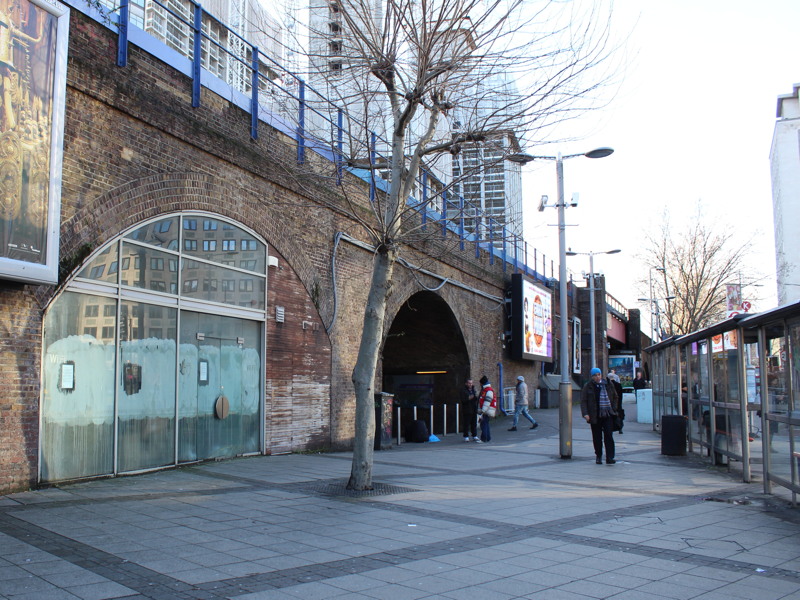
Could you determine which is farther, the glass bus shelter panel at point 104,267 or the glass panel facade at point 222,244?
the glass panel facade at point 222,244

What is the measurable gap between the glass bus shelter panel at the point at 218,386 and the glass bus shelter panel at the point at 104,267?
169 centimetres

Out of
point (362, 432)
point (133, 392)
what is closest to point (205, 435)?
point (133, 392)

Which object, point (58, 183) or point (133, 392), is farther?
point (133, 392)

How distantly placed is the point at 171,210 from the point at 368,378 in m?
4.23

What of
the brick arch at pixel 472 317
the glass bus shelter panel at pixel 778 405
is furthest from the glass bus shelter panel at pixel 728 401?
the brick arch at pixel 472 317

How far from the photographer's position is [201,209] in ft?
37.2

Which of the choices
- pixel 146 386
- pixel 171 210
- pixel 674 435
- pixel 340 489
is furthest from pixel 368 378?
pixel 674 435

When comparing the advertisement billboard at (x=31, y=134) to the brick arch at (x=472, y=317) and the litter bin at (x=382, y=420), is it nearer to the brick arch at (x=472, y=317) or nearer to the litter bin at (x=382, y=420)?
the litter bin at (x=382, y=420)

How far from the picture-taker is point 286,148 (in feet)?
45.4

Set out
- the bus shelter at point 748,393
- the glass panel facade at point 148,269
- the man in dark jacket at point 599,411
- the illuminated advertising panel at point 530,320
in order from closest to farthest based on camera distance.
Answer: the bus shelter at point 748,393 → the glass panel facade at point 148,269 → the man in dark jacket at point 599,411 → the illuminated advertising panel at point 530,320

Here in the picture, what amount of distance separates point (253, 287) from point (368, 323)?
13.7ft

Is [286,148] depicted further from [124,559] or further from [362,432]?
[124,559]

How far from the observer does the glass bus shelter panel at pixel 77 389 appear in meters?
8.48

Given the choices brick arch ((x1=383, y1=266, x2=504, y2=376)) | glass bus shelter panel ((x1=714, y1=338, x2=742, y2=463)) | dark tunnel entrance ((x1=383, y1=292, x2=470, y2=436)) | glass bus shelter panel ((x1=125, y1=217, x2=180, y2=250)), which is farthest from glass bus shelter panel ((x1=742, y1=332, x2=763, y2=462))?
dark tunnel entrance ((x1=383, y1=292, x2=470, y2=436))
